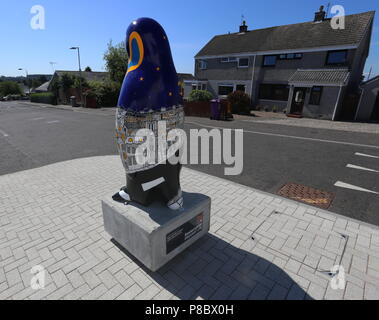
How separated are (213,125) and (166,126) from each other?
39.4 feet

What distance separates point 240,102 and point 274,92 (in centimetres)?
498

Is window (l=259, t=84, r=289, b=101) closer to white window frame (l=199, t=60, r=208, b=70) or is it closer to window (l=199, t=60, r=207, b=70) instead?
white window frame (l=199, t=60, r=208, b=70)

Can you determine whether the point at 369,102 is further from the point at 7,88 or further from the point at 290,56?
the point at 7,88

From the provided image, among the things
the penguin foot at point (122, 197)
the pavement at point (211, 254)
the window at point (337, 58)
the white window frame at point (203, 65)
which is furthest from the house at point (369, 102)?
the penguin foot at point (122, 197)

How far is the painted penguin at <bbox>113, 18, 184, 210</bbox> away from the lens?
8.54 feet

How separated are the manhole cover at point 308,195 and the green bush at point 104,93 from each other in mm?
27747

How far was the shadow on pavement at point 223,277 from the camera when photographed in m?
2.66

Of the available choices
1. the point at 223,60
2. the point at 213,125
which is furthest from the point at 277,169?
the point at 223,60

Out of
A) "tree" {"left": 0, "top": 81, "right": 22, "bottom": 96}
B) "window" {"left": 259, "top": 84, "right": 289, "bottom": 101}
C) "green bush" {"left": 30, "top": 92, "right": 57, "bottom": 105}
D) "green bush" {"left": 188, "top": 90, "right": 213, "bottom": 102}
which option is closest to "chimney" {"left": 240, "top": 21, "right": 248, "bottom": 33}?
"window" {"left": 259, "top": 84, "right": 289, "bottom": 101}

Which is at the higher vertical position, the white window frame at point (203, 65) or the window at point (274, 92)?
the white window frame at point (203, 65)

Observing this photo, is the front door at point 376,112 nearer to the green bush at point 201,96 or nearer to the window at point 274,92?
the window at point 274,92

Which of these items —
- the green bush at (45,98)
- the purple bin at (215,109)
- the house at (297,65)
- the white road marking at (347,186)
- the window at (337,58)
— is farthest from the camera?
the green bush at (45,98)

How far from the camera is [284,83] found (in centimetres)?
2044

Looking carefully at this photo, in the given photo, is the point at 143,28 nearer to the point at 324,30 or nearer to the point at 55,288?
the point at 55,288
